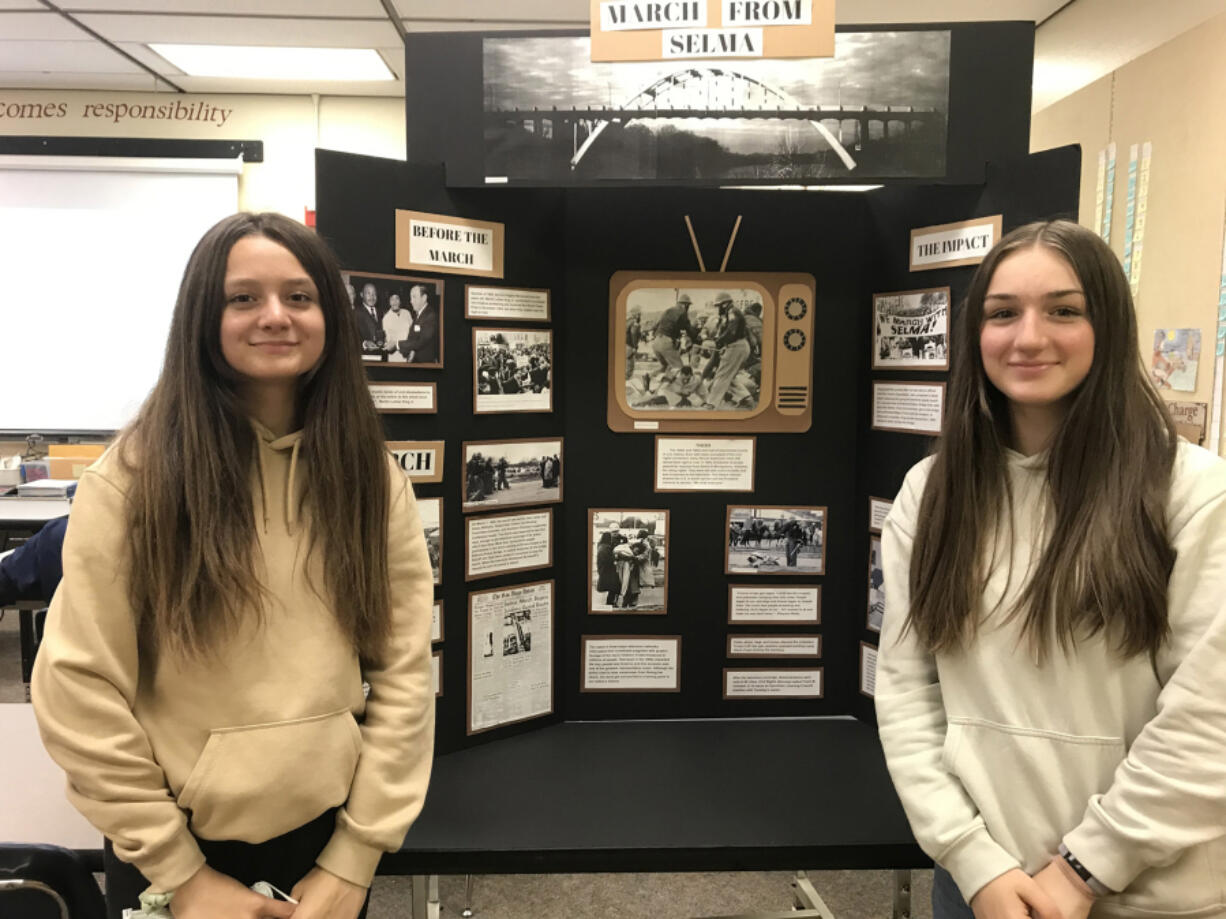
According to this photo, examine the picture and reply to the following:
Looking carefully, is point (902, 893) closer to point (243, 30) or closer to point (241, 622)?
point (241, 622)

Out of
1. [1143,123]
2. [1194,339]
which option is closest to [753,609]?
[1194,339]

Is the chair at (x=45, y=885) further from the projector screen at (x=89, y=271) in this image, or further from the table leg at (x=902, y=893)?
the projector screen at (x=89, y=271)

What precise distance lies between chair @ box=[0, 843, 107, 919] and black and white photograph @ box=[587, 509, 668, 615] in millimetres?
1095

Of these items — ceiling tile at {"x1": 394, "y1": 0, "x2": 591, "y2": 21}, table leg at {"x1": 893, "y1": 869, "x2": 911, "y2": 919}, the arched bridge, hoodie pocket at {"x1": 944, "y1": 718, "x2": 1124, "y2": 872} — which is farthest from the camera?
ceiling tile at {"x1": 394, "y1": 0, "x2": 591, "y2": 21}

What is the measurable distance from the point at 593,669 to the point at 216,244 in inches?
51.3

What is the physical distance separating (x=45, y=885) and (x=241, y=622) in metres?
0.51

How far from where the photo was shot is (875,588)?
6.40 feet

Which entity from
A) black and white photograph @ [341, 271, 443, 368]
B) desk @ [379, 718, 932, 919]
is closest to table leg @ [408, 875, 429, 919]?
desk @ [379, 718, 932, 919]

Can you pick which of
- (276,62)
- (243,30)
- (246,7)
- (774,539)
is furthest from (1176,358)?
(276,62)

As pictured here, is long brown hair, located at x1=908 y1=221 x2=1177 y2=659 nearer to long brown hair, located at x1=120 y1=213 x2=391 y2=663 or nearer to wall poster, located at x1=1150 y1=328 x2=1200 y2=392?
long brown hair, located at x1=120 y1=213 x2=391 y2=663

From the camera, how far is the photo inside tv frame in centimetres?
192

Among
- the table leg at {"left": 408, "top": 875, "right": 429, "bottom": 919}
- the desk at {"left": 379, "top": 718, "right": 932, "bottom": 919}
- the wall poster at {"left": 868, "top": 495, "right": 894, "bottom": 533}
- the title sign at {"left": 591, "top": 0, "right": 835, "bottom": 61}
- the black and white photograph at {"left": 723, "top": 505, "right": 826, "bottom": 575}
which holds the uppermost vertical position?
the title sign at {"left": 591, "top": 0, "right": 835, "bottom": 61}

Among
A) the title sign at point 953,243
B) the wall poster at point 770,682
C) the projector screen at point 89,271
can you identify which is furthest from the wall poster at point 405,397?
the projector screen at point 89,271

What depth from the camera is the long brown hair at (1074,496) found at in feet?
3.58
